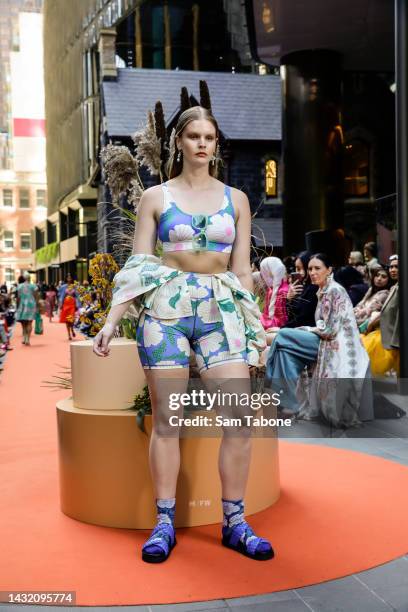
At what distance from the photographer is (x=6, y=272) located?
2613 inches

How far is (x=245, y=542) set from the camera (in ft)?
10.4

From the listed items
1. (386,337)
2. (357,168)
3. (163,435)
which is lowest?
(163,435)

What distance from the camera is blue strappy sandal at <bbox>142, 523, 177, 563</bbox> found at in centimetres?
312

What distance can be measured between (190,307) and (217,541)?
1.15 m

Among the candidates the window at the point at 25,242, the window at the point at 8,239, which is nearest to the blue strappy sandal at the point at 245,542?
the window at the point at 8,239

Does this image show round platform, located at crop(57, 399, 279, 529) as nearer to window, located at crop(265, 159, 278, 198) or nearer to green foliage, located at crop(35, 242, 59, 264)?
window, located at crop(265, 159, 278, 198)

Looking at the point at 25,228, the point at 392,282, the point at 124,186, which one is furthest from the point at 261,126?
the point at 25,228

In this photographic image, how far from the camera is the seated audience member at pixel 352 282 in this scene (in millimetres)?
8297

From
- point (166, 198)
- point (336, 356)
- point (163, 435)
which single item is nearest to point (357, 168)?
point (336, 356)

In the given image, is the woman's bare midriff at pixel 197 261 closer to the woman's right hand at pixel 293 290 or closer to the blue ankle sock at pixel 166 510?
the blue ankle sock at pixel 166 510

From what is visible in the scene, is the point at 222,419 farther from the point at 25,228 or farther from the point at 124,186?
the point at 25,228

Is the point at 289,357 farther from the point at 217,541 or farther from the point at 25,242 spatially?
the point at 25,242

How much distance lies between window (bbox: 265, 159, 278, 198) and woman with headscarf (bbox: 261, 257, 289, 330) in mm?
20549

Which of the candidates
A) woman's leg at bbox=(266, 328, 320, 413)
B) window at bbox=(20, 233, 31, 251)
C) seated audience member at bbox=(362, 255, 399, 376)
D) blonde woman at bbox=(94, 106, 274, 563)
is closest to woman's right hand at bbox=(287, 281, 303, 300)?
woman's leg at bbox=(266, 328, 320, 413)
